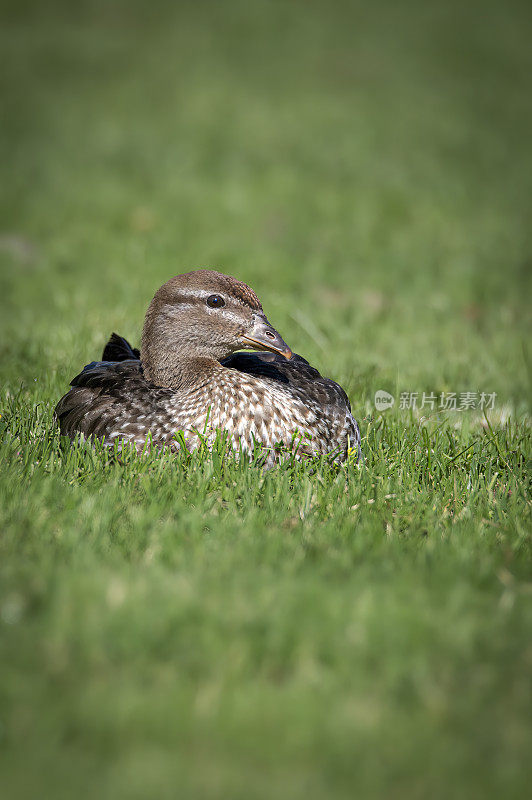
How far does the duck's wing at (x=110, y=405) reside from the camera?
509 centimetres

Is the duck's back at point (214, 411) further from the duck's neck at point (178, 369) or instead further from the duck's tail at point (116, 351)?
the duck's tail at point (116, 351)

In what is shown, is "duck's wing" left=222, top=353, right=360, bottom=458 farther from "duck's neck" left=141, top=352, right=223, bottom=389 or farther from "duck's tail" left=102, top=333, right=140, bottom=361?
"duck's tail" left=102, top=333, right=140, bottom=361

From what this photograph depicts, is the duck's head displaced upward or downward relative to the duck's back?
upward

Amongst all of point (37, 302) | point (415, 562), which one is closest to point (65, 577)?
point (415, 562)

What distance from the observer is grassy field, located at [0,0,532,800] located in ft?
9.47

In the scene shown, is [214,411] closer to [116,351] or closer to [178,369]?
[178,369]

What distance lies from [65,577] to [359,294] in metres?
7.93

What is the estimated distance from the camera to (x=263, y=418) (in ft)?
16.5

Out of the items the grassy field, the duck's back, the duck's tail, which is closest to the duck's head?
the duck's back

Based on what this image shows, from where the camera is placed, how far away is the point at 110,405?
17.1ft

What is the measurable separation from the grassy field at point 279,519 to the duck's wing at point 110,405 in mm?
183

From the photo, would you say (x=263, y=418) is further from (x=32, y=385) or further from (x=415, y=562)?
(x=32, y=385)

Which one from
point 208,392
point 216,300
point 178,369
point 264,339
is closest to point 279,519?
point 208,392

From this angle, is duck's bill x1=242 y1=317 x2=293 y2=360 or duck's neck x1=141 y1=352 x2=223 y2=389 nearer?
duck's bill x1=242 y1=317 x2=293 y2=360
